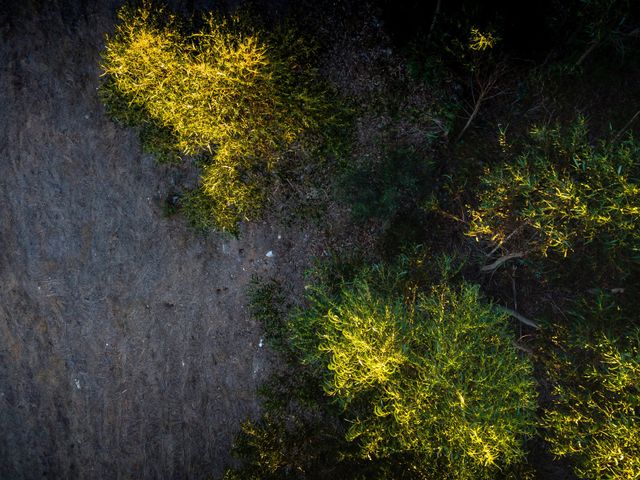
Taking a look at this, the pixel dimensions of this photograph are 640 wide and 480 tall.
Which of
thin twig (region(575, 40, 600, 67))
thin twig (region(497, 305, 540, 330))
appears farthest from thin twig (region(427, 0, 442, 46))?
thin twig (region(497, 305, 540, 330))

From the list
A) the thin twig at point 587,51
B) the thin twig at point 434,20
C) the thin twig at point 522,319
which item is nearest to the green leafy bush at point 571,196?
the thin twig at point 522,319

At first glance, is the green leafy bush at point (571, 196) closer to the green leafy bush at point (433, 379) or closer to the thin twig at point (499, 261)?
the thin twig at point (499, 261)

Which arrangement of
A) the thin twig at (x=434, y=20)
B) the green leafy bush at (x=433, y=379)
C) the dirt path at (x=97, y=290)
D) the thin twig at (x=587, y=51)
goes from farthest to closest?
the dirt path at (x=97, y=290)
the thin twig at (x=434, y=20)
the thin twig at (x=587, y=51)
the green leafy bush at (x=433, y=379)

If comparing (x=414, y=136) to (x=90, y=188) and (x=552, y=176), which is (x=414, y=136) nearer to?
(x=552, y=176)

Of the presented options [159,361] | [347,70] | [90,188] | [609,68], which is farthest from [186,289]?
[609,68]

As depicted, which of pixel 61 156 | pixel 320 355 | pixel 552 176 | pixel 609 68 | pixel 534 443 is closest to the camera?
pixel 552 176

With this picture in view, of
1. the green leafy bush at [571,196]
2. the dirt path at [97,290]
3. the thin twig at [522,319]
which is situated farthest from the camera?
the dirt path at [97,290]

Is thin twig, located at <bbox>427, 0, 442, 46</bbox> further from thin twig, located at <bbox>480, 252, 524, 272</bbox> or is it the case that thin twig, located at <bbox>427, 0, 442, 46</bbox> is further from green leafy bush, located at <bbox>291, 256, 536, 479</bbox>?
green leafy bush, located at <bbox>291, 256, 536, 479</bbox>
